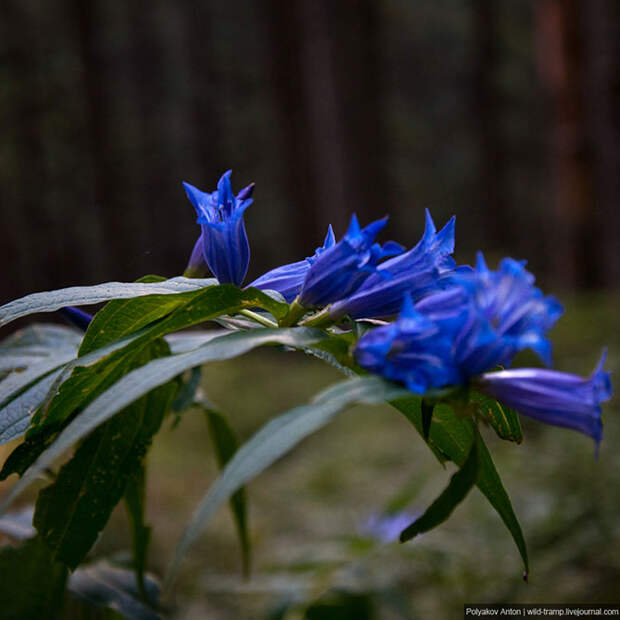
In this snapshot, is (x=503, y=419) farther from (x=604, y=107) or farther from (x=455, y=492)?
(x=604, y=107)

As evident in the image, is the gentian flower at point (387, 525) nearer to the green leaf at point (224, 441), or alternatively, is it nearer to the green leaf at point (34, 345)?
the green leaf at point (224, 441)

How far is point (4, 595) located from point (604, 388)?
721mm

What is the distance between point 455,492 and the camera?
47 centimetres

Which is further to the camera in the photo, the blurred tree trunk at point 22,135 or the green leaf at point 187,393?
the blurred tree trunk at point 22,135

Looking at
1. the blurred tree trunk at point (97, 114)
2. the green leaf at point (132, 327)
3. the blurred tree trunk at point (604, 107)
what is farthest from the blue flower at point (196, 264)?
the blurred tree trunk at point (97, 114)

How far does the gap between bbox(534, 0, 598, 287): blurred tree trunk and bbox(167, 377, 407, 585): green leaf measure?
17.9 ft

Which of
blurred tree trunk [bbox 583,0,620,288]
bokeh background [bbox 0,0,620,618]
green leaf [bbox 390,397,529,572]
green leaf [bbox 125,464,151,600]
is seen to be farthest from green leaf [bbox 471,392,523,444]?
blurred tree trunk [bbox 583,0,620,288]

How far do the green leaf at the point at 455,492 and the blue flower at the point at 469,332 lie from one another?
0.06 meters

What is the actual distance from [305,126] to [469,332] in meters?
7.47

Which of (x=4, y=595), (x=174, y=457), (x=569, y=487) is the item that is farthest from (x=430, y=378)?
(x=174, y=457)

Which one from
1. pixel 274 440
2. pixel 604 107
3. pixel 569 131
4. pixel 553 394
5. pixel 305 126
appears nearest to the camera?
pixel 274 440

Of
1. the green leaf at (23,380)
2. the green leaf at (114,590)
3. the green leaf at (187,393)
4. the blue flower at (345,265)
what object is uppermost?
the blue flower at (345,265)

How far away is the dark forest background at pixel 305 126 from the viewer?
18.1 ft

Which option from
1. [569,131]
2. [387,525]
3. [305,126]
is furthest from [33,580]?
[305,126]
